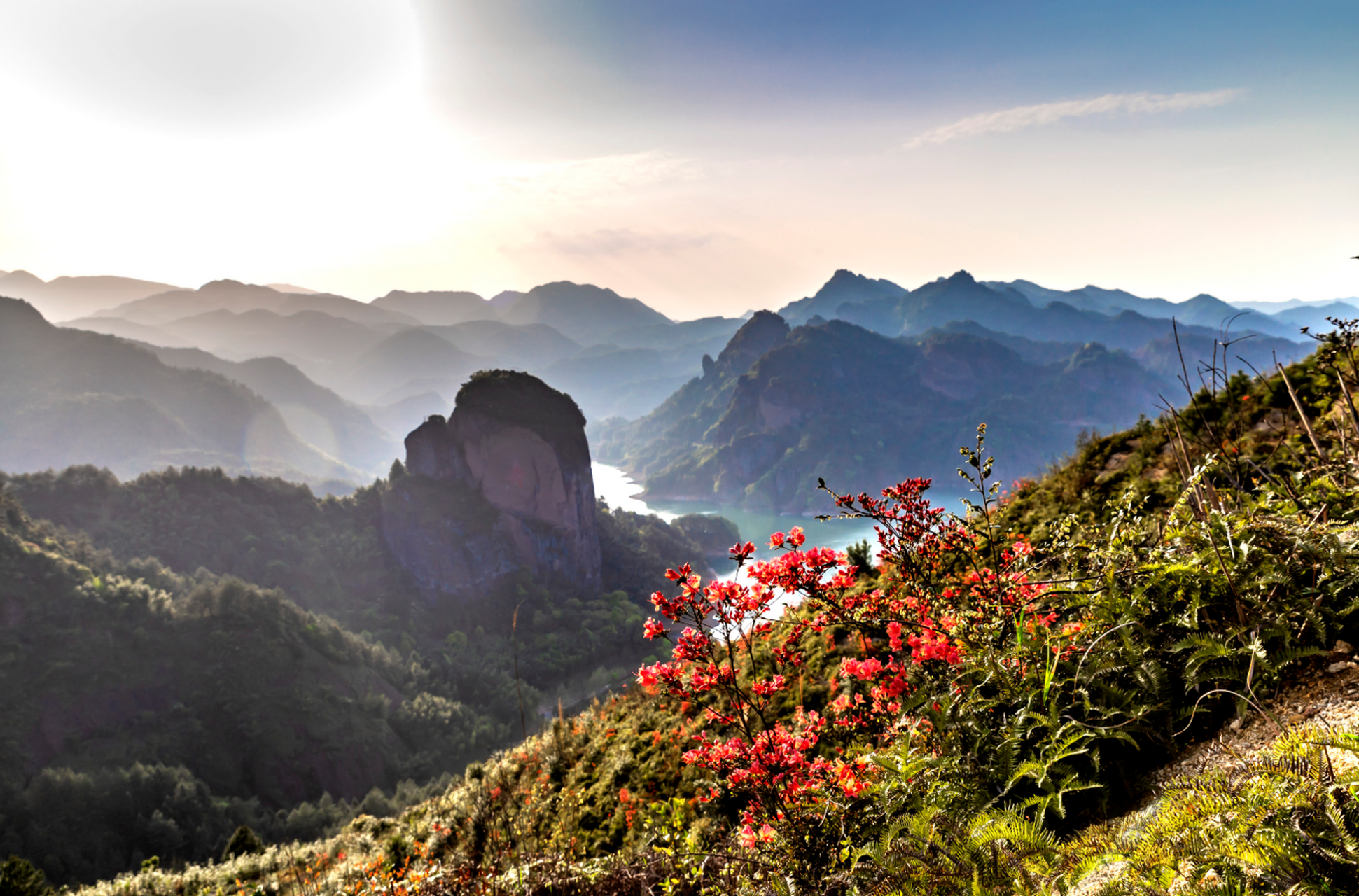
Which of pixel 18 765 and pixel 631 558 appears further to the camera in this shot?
pixel 631 558

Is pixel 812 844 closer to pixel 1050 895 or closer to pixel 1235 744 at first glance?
pixel 1050 895

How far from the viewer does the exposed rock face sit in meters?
85.5

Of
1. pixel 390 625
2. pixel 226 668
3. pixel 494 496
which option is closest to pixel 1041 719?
pixel 226 668

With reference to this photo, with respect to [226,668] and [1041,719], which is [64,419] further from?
[1041,719]

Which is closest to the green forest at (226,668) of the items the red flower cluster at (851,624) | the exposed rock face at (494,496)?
the exposed rock face at (494,496)

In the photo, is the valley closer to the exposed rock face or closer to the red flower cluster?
the red flower cluster

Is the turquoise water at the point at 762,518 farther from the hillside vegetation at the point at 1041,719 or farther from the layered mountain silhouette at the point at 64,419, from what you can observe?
the layered mountain silhouette at the point at 64,419

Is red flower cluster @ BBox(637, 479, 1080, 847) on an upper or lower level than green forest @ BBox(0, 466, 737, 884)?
upper

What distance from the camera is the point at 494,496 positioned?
91875 mm

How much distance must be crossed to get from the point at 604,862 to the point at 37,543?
273 ft

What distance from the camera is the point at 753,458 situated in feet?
645

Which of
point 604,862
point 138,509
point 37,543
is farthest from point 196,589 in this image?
point 604,862

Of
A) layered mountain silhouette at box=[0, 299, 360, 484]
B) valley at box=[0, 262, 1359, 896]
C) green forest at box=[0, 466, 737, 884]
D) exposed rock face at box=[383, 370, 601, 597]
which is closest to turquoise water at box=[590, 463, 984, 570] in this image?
valley at box=[0, 262, 1359, 896]

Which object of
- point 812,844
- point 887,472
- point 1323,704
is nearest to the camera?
point 1323,704
